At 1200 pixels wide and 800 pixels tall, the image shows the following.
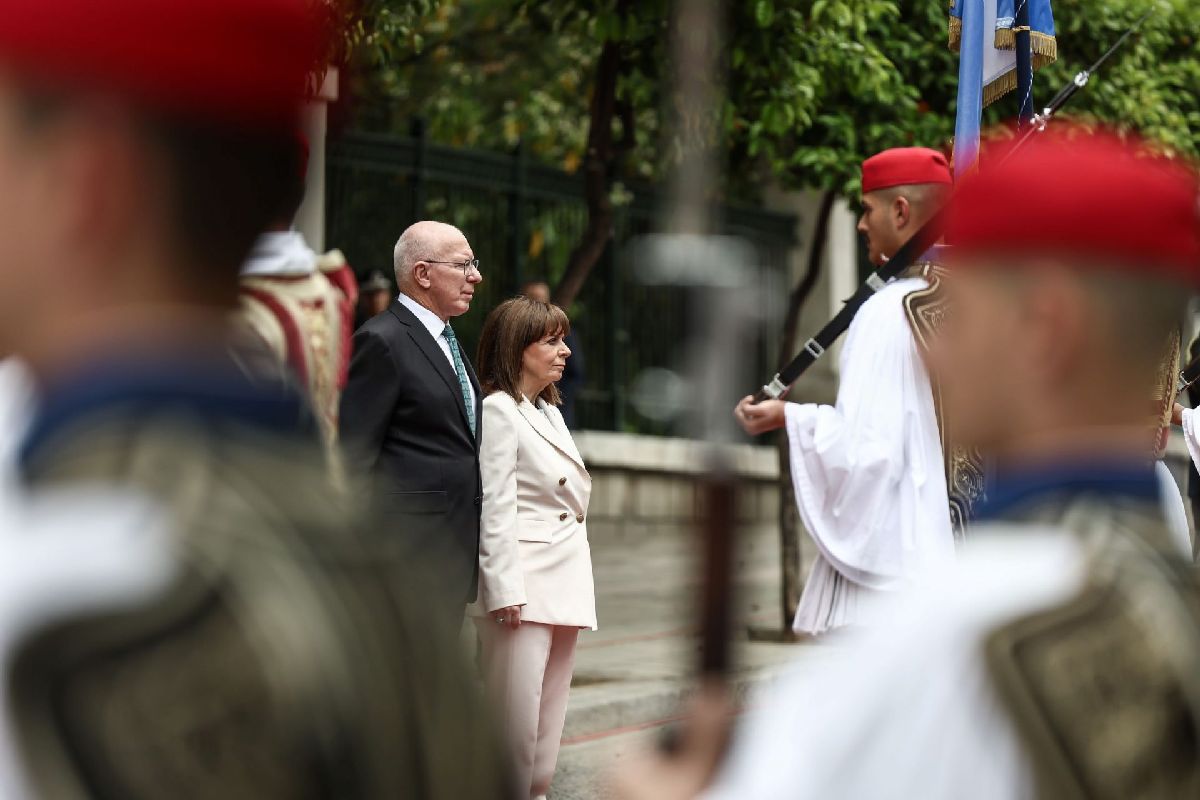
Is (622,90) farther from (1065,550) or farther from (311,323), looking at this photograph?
(1065,550)

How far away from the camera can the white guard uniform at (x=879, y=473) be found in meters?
5.18

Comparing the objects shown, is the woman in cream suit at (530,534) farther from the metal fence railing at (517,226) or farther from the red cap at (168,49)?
the metal fence railing at (517,226)

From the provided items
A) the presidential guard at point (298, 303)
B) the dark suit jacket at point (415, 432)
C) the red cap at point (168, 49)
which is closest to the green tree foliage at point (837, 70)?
the dark suit jacket at point (415, 432)

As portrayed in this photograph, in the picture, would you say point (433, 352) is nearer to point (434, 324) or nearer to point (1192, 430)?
point (434, 324)

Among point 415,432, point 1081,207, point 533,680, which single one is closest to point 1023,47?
point 415,432

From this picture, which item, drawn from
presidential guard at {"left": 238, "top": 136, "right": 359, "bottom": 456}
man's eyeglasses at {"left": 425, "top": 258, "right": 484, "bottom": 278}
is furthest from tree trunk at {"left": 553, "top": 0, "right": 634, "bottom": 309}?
presidential guard at {"left": 238, "top": 136, "right": 359, "bottom": 456}

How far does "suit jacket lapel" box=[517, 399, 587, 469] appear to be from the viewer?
639cm

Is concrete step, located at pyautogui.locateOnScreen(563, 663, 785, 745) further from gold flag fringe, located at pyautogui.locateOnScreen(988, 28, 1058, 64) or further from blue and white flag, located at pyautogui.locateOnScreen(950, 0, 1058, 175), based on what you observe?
gold flag fringe, located at pyautogui.locateOnScreen(988, 28, 1058, 64)

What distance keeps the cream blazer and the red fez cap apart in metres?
1.45

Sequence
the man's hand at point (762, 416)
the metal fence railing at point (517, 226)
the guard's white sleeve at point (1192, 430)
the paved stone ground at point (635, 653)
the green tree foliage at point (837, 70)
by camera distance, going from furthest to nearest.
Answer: the metal fence railing at point (517, 226) → the green tree foliage at point (837, 70) → the guard's white sleeve at point (1192, 430) → the man's hand at point (762, 416) → the paved stone ground at point (635, 653)

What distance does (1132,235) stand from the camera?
1599mm

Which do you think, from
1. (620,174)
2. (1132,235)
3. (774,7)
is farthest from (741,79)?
(1132,235)

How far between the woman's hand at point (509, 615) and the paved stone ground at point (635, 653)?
54cm

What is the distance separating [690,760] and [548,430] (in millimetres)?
5097
